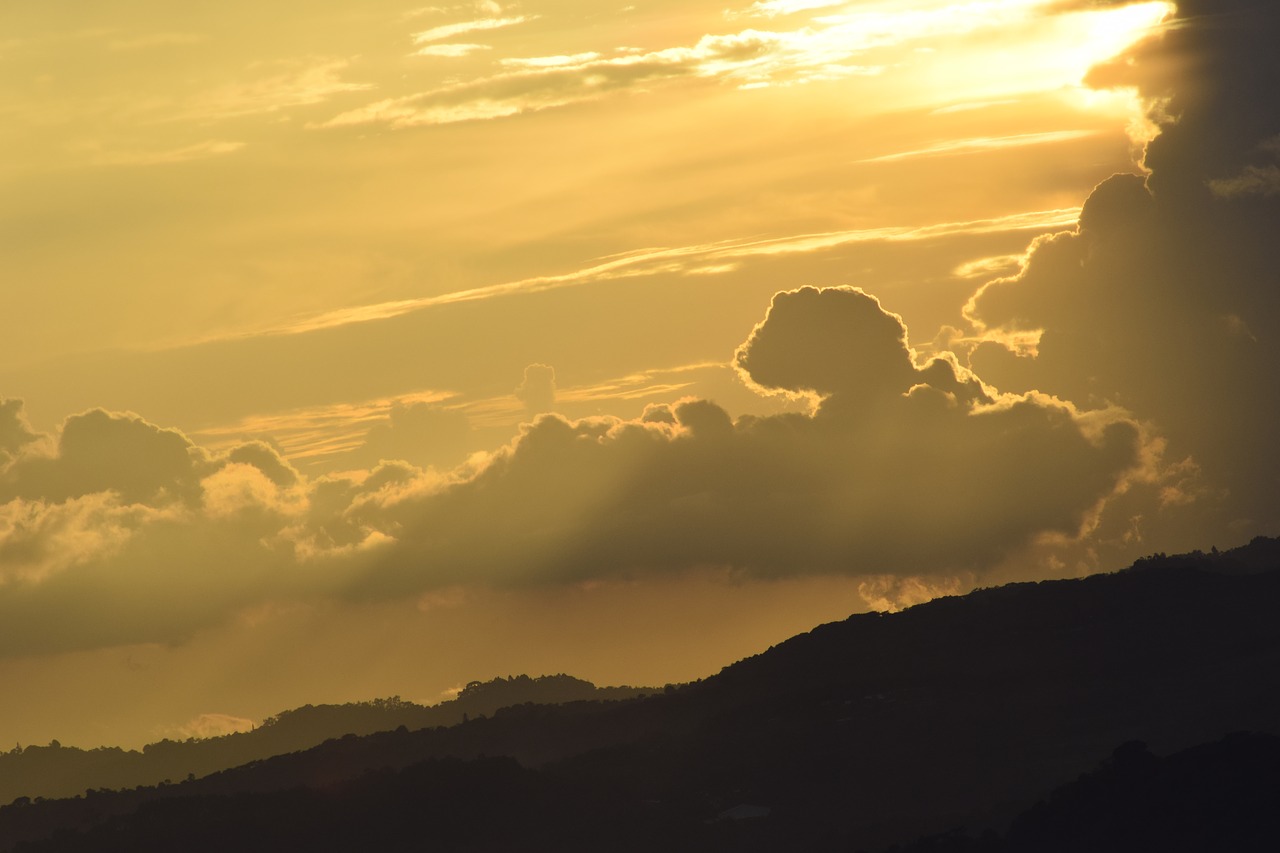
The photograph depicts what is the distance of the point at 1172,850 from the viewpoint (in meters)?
198

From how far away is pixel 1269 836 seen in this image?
193 m

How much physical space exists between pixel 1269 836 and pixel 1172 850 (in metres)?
10.6
